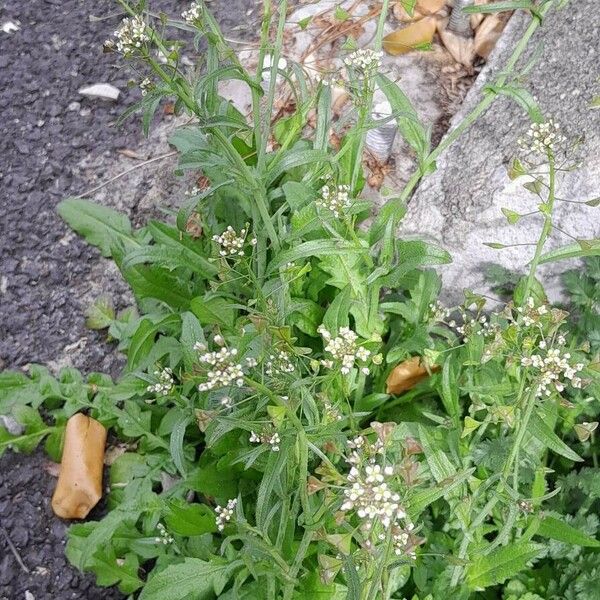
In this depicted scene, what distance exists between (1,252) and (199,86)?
1.43 metres

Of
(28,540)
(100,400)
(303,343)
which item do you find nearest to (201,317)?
(303,343)

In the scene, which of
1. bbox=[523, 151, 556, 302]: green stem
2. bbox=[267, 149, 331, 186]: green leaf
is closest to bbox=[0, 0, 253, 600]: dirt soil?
bbox=[267, 149, 331, 186]: green leaf

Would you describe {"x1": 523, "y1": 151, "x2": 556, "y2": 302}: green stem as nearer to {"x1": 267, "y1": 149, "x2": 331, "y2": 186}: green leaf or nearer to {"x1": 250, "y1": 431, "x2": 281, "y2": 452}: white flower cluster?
{"x1": 267, "y1": 149, "x2": 331, "y2": 186}: green leaf

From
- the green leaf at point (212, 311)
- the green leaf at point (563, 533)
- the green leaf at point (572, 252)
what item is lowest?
the green leaf at point (563, 533)

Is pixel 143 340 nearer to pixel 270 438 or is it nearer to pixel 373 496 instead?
pixel 270 438

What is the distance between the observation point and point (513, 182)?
2.38 m

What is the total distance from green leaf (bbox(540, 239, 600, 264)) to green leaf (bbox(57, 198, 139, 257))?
4.72 feet

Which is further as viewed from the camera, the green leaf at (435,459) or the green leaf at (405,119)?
the green leaf at (405,119)

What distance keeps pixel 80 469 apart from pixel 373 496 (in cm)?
136

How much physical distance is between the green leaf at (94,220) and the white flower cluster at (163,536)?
1.02 meters

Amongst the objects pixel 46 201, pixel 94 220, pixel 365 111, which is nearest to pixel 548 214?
pixel 365 111

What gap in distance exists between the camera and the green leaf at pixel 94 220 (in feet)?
9.14

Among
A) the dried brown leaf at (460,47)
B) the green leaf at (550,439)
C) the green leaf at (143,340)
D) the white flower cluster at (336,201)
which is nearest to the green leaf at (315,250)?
the white flower cluster at (336,201)

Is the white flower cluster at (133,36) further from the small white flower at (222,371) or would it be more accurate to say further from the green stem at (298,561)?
the green stem at (298,561)
